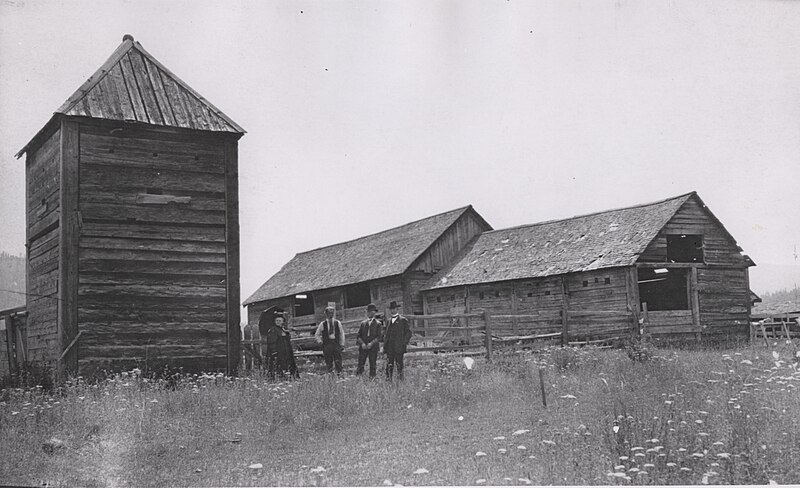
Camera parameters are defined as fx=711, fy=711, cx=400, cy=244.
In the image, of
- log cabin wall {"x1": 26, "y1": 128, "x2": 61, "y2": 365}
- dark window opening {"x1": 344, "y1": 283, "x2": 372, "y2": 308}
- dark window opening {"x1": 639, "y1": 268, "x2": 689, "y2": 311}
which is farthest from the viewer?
dark window opening {"x1": 344, "y1": 283, "x2": 372, "y2": 308}

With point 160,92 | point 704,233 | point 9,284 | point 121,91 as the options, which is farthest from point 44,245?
point 9,284

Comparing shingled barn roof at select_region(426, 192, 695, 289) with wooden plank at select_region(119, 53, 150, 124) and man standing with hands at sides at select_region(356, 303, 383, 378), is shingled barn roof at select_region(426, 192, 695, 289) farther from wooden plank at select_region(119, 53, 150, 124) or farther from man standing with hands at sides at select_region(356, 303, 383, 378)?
wooden plank at select_region(119, 53, 150, 124)

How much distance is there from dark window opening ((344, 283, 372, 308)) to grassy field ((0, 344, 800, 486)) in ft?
72.6

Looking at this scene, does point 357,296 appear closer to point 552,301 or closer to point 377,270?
point 377,270

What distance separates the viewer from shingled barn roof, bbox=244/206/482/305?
110 feet

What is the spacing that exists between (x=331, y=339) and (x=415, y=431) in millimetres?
5595

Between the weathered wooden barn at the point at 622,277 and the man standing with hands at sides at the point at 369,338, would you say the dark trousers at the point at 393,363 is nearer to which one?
the man standing with hands at sides at the point at 369,338

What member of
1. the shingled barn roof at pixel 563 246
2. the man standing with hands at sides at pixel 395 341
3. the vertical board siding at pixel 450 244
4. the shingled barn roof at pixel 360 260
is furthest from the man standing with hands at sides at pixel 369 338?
the vertical board siding at pixel 450 244

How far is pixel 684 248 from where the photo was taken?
2823 centimetres

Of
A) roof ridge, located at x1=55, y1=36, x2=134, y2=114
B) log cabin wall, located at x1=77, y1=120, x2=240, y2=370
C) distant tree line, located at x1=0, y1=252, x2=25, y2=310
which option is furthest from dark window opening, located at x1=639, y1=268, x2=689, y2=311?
distant tree line, located at x1=0, y1=252, x2=25, y2=310

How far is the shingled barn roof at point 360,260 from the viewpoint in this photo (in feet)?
110

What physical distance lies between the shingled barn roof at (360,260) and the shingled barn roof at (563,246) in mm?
1891

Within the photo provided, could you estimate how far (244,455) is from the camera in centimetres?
823

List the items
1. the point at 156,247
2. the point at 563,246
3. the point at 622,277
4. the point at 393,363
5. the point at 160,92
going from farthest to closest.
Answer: the point at 563,246 → the point at 622,277 → the point at 160,92 → the point at 393,363 → the point at 156,247
